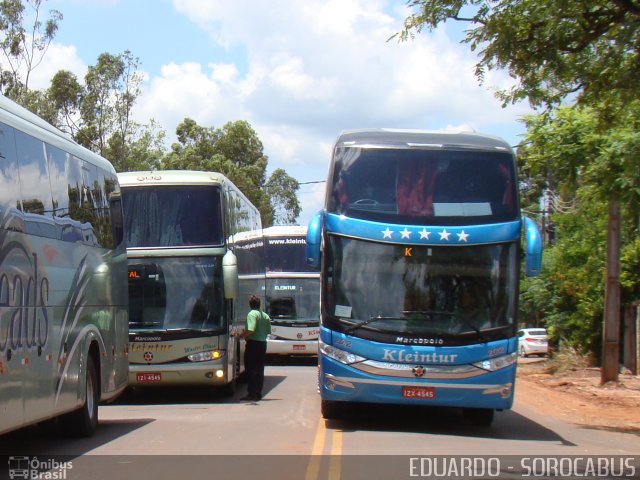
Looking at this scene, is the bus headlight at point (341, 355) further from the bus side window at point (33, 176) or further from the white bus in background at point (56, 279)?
the bus side window at point (33, 176)

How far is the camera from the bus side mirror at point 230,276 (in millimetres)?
15164

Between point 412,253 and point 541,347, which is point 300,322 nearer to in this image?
point 412,253

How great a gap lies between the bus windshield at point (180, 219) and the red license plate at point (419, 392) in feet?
17.6

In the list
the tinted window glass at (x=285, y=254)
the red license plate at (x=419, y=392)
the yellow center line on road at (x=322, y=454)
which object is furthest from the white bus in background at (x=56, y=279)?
the tinted window glass at (x=285, y=254)

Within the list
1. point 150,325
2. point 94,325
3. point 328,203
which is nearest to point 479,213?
point 328,203

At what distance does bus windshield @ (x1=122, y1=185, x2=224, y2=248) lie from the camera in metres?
15.7

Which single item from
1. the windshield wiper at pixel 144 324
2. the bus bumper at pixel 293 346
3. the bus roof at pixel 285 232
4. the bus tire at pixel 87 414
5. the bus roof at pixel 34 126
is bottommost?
the bus bumper at pixel 293 346

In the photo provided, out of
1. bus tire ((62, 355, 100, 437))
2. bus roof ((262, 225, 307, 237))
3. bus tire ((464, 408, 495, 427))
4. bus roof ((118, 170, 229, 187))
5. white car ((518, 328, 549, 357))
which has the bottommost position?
white car ((518, 328, 549, 357))

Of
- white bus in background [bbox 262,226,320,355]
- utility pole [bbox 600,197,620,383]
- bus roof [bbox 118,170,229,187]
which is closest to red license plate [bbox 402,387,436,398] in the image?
bus roof [bbox 118,170,229,187]

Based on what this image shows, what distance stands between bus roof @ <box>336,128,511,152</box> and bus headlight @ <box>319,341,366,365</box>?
288cm

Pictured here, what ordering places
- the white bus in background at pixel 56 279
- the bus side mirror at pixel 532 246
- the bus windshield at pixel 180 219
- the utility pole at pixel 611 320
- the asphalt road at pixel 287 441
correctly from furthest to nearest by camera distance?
the utility pole at pixel 611 320, the bus windshield at pixel 180 219, the bus side mirror at pixel 532 246, the asphalt road at pixel 287 441, the white bus in background at pixel 56 279

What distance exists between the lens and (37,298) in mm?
8883

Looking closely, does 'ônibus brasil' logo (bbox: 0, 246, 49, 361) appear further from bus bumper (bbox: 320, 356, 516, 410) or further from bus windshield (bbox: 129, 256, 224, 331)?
bus windshield (bbox: 129, 256, 224, 331)

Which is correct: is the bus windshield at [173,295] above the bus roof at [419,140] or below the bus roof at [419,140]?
below
